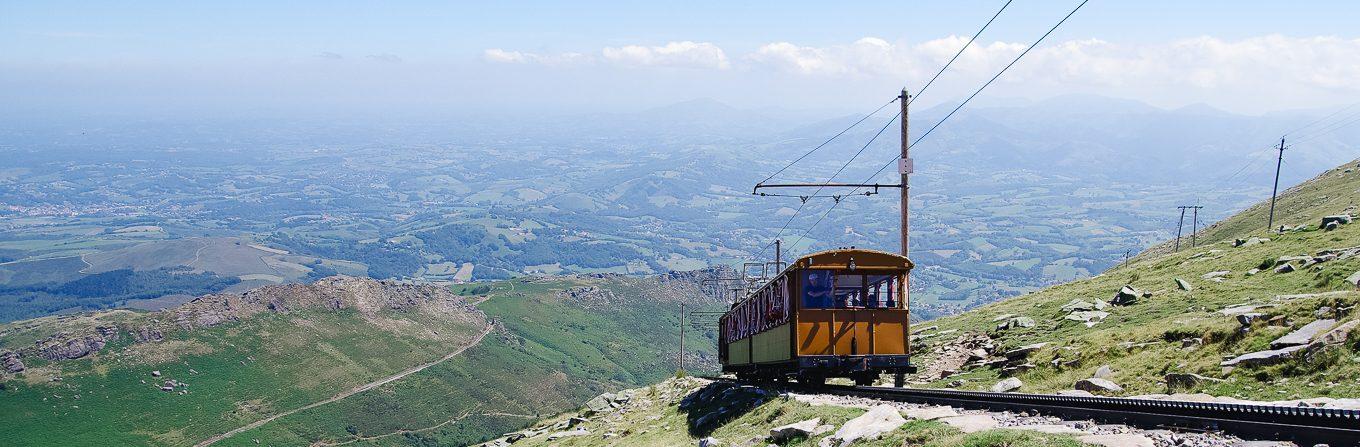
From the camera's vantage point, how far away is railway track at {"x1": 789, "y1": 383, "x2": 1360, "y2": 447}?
11930 millimetres

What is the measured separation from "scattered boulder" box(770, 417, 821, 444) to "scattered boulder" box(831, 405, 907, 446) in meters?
0.95

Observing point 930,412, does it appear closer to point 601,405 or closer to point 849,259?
point 849,259

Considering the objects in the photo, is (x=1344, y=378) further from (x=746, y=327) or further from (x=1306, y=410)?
(x=746, y=327)

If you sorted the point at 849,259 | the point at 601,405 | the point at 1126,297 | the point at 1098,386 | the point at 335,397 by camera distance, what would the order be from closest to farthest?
the point at 1098,386 → the point at 849,259 → the point at 1126,297 → the point at 601,405 → the point at 335,397

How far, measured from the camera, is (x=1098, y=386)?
22.7 metres

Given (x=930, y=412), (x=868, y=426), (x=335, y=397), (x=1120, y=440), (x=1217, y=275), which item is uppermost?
(x=1120, y=440)

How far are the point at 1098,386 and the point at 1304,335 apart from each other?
4.74 meters

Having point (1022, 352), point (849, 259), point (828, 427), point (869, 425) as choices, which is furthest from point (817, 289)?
point (869, 425)

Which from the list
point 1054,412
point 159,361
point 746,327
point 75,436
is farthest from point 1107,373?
point 159,361

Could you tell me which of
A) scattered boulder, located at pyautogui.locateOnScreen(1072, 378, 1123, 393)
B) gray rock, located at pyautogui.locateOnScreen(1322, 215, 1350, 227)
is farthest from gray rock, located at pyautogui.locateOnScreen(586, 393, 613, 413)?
gray rock, located at pyautogui.locateOnScreen(1322, 215, 1350, 227)

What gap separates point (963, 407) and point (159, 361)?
630 ft

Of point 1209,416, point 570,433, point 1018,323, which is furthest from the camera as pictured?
point 570,433

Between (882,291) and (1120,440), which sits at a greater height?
(1120,440)

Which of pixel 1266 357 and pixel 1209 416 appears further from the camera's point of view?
pixel 1266 357
